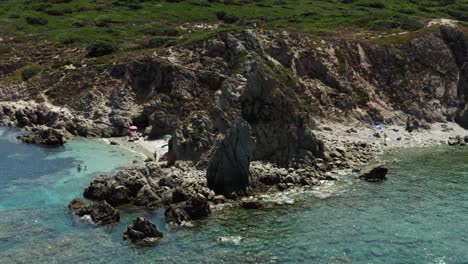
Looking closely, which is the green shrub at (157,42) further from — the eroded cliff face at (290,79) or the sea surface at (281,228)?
the sea surface at (281,228)

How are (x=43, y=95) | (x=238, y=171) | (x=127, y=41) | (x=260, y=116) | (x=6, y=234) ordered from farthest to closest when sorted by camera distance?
(x=127, y=41)
(x=43, y=95)
(x=260, y=116)
(x=238, y=171)
(x=6, y=234)

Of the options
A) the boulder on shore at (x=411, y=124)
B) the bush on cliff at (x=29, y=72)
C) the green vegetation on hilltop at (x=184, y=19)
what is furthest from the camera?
the green vegetation on hilltop at (x=184, y=19)

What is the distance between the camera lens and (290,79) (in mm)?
101625

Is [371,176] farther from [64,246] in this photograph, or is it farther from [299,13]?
[299,13]

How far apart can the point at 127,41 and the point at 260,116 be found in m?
84.4

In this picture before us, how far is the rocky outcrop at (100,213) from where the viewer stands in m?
56.0

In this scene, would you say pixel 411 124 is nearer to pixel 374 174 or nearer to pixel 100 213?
pixel 374 174

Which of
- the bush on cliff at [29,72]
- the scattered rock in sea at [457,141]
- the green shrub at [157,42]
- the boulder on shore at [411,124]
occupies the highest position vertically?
the green shrub at [157,42]

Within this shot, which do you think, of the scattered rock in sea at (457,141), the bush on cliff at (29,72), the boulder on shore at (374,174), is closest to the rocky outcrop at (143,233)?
Answer: the boulder on shore at (374,174)

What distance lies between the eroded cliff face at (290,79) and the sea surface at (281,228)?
33260 millimetres

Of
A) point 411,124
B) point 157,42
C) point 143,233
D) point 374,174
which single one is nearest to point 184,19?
point 157,42

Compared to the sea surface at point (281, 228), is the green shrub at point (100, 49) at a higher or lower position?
higher

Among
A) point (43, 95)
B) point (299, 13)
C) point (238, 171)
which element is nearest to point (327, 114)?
point (238, 171)

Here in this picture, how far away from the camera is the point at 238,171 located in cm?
6488
